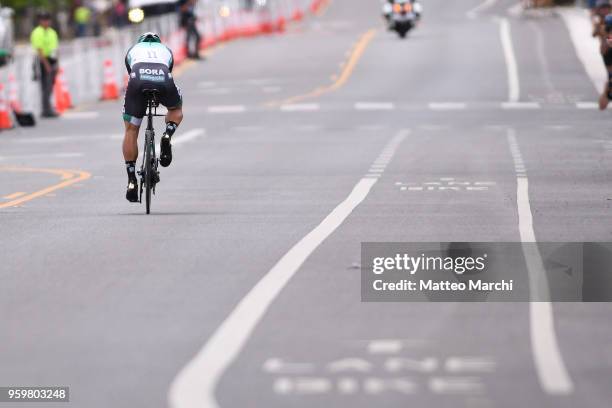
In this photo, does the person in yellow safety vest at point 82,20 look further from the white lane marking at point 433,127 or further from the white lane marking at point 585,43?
the white lane marking at point 433,127

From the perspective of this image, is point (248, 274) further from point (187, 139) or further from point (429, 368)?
point (187, 139)

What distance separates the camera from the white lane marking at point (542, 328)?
904 cm

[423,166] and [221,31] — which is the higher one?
[423,166]

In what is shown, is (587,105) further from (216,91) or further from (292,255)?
(292,255)

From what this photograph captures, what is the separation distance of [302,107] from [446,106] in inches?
124

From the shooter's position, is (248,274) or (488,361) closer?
(488,361)

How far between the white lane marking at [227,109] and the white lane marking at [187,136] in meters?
5.51

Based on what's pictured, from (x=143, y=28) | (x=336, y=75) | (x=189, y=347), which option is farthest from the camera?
(x=143, y=28)

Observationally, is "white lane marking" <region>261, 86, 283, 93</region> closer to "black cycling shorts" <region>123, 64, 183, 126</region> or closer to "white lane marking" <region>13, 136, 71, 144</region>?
"white lane marking" <region>13, 136, 71, 144</region>

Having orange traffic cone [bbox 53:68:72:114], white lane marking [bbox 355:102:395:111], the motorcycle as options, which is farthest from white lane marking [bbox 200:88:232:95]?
the motorcycle

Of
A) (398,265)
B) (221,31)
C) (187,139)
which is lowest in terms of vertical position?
(221,31)

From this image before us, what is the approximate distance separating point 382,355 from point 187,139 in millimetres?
22142

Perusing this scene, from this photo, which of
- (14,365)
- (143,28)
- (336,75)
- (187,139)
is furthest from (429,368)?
(143,28)

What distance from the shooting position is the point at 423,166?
80.3 ft
